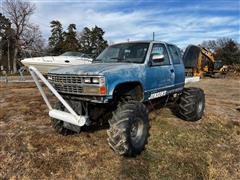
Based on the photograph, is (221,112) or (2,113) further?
(221,112)

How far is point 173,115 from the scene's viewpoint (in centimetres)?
773

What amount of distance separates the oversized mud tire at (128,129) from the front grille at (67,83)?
83 cm

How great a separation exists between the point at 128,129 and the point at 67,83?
1484 mm

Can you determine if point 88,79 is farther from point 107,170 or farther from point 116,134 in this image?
point 107,170

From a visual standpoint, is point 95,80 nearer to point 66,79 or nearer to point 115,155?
point 66,79

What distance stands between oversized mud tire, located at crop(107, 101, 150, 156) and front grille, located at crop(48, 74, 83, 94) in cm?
83

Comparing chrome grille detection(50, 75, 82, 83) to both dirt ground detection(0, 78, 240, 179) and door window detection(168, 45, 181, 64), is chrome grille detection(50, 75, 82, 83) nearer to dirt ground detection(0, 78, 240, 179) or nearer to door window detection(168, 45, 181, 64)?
dirt ground detection(0, 78, 240, 179)

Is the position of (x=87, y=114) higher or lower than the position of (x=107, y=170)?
higher

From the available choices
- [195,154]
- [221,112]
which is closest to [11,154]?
[195,154]

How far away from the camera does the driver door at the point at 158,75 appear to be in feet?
18.2

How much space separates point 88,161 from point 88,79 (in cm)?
145

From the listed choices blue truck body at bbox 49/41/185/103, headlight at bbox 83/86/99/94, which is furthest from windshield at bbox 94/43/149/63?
headlight at bbox 83/86/99/94

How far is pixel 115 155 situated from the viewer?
15.8 ft

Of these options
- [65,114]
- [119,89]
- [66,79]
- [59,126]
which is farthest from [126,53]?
[59,126]
